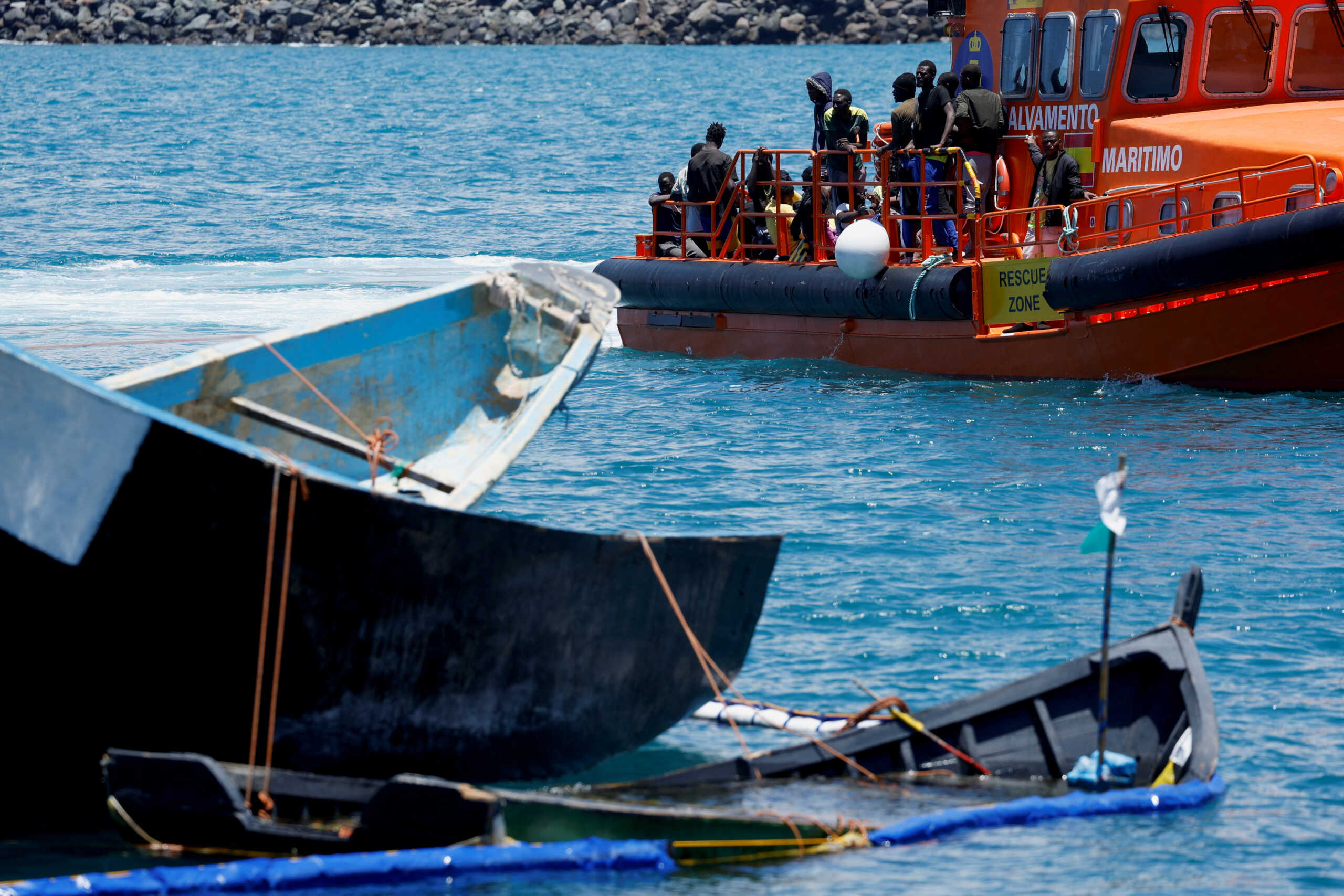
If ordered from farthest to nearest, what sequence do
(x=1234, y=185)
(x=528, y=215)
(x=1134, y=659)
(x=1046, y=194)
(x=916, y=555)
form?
(x=528, y=215)
(x=1046, y=194)
(x=1234, y=185)
(x=916, y=555)
(x=1134, y=659)

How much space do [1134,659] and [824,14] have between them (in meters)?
96.3

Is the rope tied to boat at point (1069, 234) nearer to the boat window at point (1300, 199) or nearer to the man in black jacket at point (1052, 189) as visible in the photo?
the man in black jacket at point (1052, 189)

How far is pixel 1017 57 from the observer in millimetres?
15078

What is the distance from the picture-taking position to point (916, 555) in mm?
10102

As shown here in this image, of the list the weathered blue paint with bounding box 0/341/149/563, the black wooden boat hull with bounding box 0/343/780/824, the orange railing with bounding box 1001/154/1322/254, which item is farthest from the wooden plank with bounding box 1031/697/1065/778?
the orange railing with bounding box 1001/154/1322/254

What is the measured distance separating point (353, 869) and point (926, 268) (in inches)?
371

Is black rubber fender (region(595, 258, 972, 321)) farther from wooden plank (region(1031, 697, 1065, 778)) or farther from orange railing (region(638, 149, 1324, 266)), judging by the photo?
wooden plank (region(1031, 697, 1065, 778))

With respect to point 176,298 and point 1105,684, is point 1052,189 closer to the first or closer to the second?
point 1105,684

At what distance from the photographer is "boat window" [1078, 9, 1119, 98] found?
1430 centimetres

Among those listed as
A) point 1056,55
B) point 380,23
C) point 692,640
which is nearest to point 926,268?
point 1056,55

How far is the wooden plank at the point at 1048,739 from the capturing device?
6785 mm

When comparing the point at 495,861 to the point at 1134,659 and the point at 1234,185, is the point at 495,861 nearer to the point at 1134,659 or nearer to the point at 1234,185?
the point at 1134,659

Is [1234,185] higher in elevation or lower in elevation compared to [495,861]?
higher

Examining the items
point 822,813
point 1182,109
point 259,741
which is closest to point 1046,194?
point 1182,109
